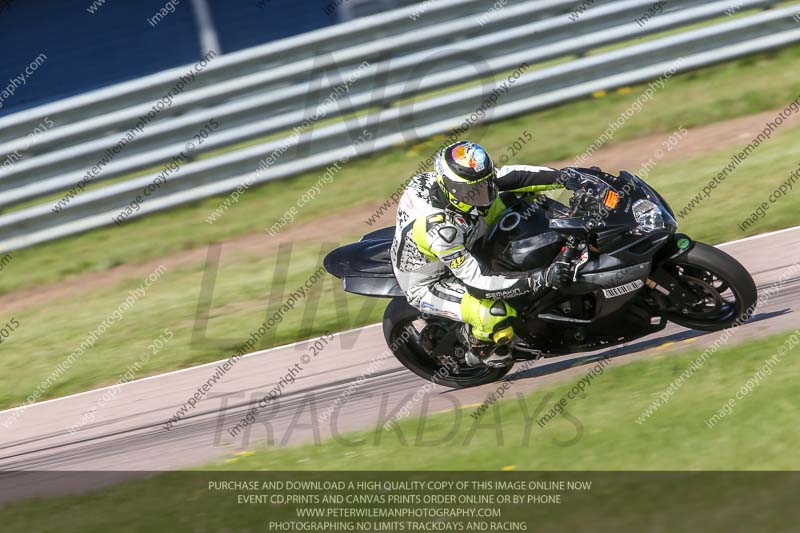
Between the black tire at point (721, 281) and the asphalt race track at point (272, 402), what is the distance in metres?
0.28

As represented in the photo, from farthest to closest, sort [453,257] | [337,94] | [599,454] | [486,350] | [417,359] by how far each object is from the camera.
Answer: [337,94] < [417,359] < [486,350] < [453,257] < [599,454]

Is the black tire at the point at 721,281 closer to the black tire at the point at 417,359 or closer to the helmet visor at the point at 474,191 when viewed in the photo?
the helmet visor at the point at 474,191

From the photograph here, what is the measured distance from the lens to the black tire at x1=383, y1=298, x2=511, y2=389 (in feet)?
24.3

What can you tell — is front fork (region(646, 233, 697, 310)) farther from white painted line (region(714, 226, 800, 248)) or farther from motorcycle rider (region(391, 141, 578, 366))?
white painted line (region(714, 226, 800, 248))

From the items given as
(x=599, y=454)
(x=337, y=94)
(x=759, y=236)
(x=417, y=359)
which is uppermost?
(x=337, y=94)

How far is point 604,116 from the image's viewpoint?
1242 centimetres

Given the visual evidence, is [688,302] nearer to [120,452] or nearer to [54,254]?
[120,452]

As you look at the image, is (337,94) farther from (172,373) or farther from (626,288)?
(626,288)

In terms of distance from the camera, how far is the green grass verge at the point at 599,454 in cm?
555

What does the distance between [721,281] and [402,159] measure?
21.0 ft

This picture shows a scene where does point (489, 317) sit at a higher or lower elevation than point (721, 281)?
lower

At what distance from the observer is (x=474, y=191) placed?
654 centimetres

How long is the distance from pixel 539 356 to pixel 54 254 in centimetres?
746

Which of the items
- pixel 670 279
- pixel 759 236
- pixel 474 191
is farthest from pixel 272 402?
pixel 759 236
